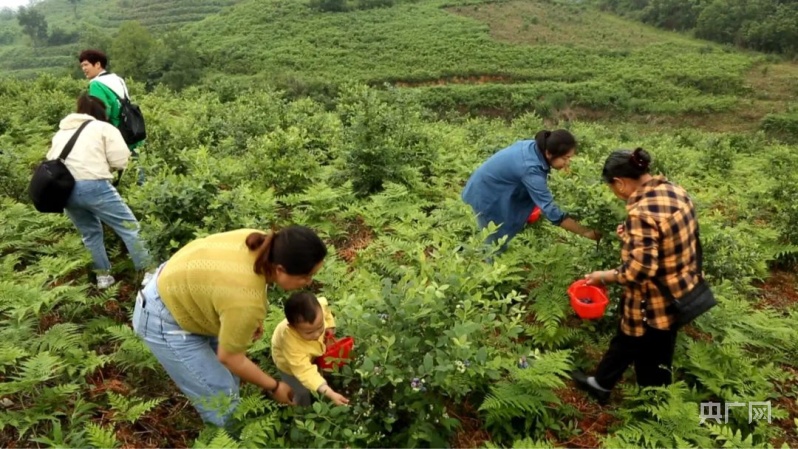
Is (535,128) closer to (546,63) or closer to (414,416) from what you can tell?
(414,416)

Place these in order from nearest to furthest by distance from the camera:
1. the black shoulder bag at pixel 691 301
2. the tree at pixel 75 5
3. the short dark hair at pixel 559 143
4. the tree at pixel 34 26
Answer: the black shoulder bag at pixel 691 301, the short dark hair at pixel 559 143, the tree at pixel 34 26, the tree at pixel 75 5

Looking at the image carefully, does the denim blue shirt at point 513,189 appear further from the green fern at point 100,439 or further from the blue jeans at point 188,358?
the green fern at point 100,439

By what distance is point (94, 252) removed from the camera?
194 inches

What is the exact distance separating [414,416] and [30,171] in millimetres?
Answer: 6918

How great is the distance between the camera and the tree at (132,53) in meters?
40.3

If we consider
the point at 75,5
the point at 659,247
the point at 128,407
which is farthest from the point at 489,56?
the point at 75,5

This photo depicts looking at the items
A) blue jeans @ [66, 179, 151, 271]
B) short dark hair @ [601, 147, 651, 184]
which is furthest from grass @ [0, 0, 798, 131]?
short dark hair @ [601, 147, 651, 184]

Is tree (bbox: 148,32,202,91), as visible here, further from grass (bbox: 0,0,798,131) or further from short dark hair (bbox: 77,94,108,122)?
short dark hair (bbox: 77,94,108,122)

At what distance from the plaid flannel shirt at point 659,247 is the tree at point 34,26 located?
296ft

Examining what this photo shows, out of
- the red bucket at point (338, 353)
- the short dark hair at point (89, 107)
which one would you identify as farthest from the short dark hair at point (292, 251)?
the short dark hair at point (89, 107)

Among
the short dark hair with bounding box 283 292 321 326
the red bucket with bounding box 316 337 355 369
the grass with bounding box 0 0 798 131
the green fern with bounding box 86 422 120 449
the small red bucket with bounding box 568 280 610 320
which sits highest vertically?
the short dark hair with bounding box 283 292 321 326

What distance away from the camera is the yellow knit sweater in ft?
8.92

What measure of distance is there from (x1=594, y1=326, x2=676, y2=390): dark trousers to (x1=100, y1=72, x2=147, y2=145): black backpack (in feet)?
18.9

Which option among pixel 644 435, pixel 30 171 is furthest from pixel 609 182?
pixel 30 171
